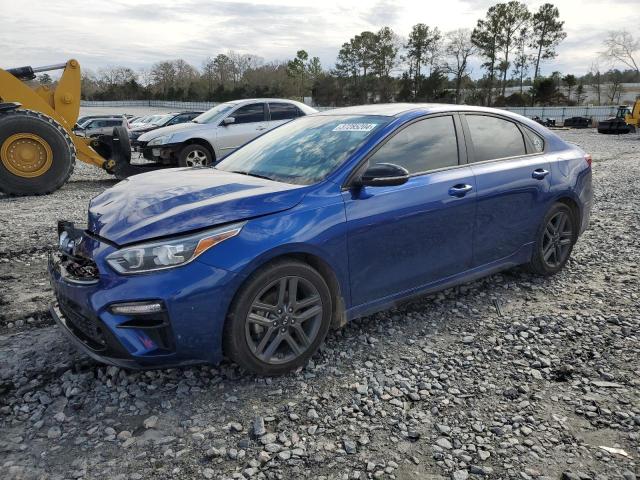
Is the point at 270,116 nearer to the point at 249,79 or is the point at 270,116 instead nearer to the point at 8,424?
the point at 8,424

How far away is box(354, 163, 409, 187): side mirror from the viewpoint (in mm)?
3270

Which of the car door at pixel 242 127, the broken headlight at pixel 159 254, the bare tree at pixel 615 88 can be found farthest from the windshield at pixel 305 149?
the bare tree at pixel 615 88

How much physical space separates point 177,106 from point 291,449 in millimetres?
72264

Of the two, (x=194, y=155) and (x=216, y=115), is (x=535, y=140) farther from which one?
(x=216, y=115)

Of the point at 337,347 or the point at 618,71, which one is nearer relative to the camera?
the point at 337,347

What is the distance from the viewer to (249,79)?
260 feet

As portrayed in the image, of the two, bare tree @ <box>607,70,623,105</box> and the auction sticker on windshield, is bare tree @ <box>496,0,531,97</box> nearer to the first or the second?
bare tree @ <box>607,70,623,105</box>

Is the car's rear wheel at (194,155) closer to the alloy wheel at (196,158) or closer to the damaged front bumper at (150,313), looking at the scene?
the alloy wheel at (196,158)

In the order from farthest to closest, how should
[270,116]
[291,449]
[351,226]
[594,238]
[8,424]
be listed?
[270,116]
[594,238]
[351,226]
[8,424]
[291,449]

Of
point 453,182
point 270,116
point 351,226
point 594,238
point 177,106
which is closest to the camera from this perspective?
point 351,226

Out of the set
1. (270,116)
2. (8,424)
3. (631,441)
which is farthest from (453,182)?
(270,116)

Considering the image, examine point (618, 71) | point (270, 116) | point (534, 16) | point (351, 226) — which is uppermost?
point (534, 16)

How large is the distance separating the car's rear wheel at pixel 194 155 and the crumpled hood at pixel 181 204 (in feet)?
24.1

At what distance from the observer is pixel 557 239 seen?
490 centimetres
